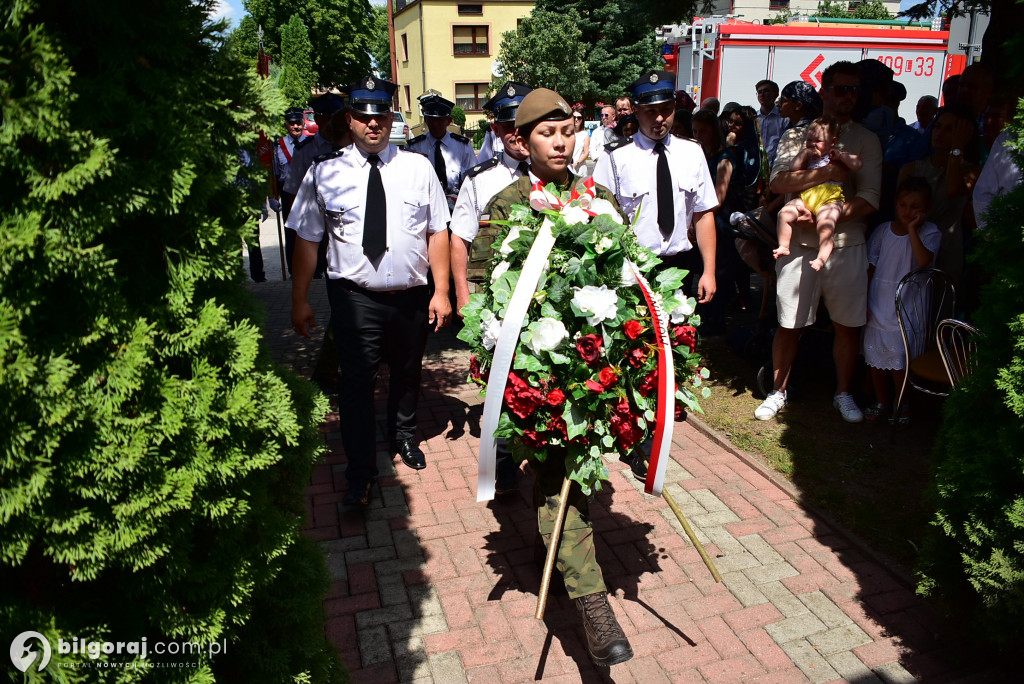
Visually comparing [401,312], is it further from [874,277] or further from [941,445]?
[874,277]

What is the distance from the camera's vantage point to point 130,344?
1.64 m

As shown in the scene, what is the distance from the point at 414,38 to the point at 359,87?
154 feet

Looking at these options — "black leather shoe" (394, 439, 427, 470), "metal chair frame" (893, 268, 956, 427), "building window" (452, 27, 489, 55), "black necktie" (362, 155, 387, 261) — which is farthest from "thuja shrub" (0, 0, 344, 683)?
"building window" (452, 27, 489, 55)

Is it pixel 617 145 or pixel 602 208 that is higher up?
pixel 617 145

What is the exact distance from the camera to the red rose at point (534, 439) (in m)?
3.04

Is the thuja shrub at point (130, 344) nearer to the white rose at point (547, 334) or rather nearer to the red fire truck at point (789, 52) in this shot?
the white rose at point (547, 334)

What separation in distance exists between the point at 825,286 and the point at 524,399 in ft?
11.0

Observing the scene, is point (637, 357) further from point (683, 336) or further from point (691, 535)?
point (691, 535)

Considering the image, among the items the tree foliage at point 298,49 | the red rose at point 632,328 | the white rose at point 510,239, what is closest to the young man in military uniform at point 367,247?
the white rose at point 510,239

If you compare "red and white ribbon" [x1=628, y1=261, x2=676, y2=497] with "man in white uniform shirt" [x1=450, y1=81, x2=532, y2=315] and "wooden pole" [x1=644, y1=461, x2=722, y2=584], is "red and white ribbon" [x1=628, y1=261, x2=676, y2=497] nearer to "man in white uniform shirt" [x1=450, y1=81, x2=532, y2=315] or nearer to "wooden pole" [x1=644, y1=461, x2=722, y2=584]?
"wooden pole" [x1=644, y1=461, x2=722, y2=584]

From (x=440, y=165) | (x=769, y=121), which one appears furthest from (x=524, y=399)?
(x=769, y=121)

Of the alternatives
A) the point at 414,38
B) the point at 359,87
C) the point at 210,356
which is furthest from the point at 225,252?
the point at 414,38

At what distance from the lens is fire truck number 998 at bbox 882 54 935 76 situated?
17.3m

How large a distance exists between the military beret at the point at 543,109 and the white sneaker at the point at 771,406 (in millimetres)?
3093
